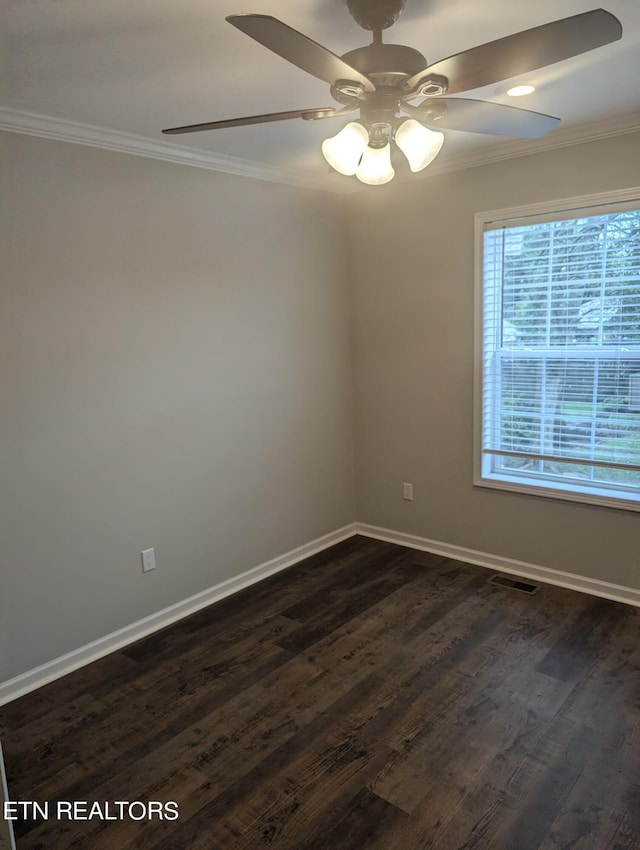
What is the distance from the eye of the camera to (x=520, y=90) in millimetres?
2352

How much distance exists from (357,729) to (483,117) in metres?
2.25

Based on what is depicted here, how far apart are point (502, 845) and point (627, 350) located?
2308 millimetres

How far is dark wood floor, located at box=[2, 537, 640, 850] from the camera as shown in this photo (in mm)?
1809

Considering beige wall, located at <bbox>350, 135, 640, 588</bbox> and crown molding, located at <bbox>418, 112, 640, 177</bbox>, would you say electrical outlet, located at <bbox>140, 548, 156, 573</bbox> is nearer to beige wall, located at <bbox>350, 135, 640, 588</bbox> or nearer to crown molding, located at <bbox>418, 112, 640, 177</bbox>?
beige wall, located at <bbox>350, 135, 640, 588</bbox>

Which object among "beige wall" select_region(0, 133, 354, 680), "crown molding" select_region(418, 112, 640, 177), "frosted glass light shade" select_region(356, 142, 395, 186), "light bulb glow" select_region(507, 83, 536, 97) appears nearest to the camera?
"frosted glass light shade" select_region(356, 142, 395, 186)

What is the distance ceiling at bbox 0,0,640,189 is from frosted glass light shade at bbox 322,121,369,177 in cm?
36

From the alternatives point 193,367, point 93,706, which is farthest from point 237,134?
point 93,706

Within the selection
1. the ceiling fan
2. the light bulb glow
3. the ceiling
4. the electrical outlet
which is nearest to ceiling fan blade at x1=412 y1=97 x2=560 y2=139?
the ceiling fan

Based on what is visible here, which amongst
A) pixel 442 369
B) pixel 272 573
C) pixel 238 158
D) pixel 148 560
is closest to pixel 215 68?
pixel 238 158

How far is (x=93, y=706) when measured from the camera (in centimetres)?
243

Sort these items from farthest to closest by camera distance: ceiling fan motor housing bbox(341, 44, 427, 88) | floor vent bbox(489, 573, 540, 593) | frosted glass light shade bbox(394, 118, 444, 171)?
floor vent bbox(489, 573, 540, 593) < frosted glass light shade bbox(394, 118, 444, 171) < ceiling fan motor housing bbox(341, 44, 427, 88)

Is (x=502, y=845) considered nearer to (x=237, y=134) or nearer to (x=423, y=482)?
(x=423, y=482)

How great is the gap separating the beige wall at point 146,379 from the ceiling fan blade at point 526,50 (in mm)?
1684

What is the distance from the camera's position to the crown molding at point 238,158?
2398 millimetres
